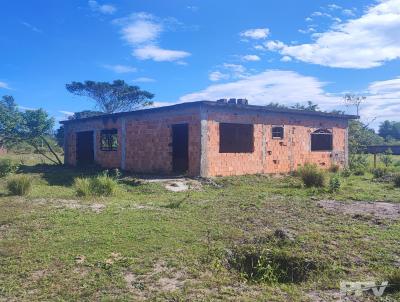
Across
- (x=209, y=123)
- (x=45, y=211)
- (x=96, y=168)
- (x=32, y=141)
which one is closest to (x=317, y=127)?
(x=209, y=123)

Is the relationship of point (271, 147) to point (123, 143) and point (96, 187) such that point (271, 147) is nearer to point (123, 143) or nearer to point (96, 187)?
point (123, 143)

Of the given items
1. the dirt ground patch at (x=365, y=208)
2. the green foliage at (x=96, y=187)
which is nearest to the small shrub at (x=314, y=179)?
the dirt ground patch at (x=365, y=208)

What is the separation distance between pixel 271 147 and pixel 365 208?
26.5ft

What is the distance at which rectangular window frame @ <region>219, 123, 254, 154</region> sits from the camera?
51.8ft

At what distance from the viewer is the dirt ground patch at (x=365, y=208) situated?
301 inches

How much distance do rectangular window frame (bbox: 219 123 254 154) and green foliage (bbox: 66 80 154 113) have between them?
22235 millimetres

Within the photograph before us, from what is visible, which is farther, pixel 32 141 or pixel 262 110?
pixel 32 141

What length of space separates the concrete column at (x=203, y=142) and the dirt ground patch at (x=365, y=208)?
5.31 m

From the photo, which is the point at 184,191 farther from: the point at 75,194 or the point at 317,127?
the point at 317,127

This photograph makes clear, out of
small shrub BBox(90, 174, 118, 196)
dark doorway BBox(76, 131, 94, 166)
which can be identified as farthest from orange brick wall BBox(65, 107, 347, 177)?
small shrub BBox(90, 174, 118, 196)

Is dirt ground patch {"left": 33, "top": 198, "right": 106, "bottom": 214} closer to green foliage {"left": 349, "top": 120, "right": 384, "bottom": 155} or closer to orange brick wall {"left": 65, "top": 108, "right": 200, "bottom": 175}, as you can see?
orange brick wall {"left": 65, "top": 108, "right": 200, "bottom": 175}

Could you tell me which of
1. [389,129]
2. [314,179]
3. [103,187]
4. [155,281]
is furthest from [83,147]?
[389,129]

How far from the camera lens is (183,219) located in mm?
7207

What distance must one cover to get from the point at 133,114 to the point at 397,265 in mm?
13469
